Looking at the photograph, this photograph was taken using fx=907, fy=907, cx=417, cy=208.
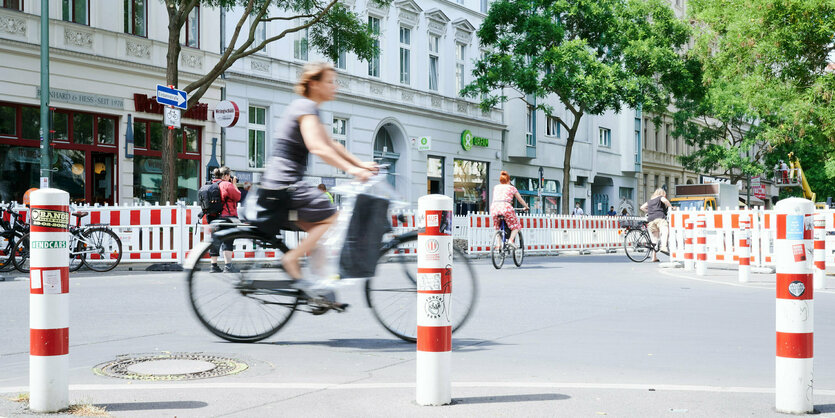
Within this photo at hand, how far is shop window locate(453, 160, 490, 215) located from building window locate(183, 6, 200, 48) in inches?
577

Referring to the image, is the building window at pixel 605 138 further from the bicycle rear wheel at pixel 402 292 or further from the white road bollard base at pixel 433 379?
the white road bollard base at pixel 433 379

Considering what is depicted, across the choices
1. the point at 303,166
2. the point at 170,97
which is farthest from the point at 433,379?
the point at 170,97

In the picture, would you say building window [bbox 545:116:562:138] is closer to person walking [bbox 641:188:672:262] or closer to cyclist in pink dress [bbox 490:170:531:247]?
person walking [bbox 641:188:672:262]

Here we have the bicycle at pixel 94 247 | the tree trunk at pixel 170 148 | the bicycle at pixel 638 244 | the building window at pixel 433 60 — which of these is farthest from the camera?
the building window at pixel 433 60

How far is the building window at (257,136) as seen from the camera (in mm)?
28062

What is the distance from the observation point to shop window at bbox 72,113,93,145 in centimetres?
2280

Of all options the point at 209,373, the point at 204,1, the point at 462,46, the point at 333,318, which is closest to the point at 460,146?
the point at 462,46

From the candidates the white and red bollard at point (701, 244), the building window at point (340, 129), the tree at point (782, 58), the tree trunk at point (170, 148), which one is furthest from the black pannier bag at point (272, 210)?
the building window at point (340, 129)

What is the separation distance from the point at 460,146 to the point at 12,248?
25.2m

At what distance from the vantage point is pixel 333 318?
27.7 feet

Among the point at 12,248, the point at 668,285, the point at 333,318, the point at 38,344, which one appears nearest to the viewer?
the point at 38,344

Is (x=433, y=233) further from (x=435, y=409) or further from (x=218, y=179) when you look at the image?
(x=218, y=179)

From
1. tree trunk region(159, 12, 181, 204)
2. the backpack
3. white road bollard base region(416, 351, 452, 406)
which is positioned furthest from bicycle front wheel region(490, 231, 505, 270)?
white road bollard base region(416, 351, 452, 406)

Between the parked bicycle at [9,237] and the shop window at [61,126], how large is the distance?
7556 millimetres
